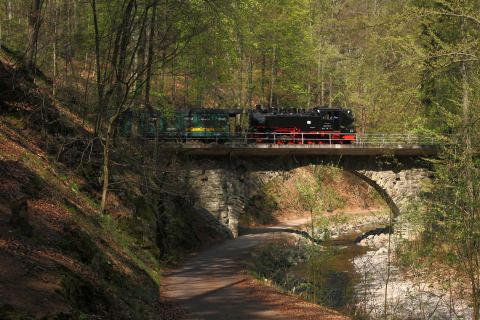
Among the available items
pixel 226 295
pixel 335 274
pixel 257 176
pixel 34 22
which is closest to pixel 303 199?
pixel 257 176

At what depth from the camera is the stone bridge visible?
115 ft

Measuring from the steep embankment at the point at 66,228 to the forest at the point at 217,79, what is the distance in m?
0.16

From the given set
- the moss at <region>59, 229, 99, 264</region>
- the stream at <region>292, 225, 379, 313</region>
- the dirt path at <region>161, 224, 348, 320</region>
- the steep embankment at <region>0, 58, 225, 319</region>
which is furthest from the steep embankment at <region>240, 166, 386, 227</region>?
the moss at <region>59, 229, 99, 264</region>

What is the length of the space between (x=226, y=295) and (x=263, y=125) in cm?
2458

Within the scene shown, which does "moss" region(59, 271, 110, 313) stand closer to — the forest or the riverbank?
the forest

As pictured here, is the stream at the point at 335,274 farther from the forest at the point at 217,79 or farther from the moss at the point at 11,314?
the moss at the point at 11,314

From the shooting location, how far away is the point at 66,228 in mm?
12953

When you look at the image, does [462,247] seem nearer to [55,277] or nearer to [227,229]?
[55,277]

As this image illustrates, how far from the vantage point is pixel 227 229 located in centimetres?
3509

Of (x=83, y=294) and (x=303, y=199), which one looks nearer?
(x=83, y=294)

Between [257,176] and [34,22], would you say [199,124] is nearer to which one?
[257,176]

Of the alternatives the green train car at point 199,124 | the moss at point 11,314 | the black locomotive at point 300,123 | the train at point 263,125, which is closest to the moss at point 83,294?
the moss at point 11,314

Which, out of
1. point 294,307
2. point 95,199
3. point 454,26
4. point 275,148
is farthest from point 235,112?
point 294,307

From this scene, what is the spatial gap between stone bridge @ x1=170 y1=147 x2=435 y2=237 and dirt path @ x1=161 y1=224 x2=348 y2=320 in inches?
386
